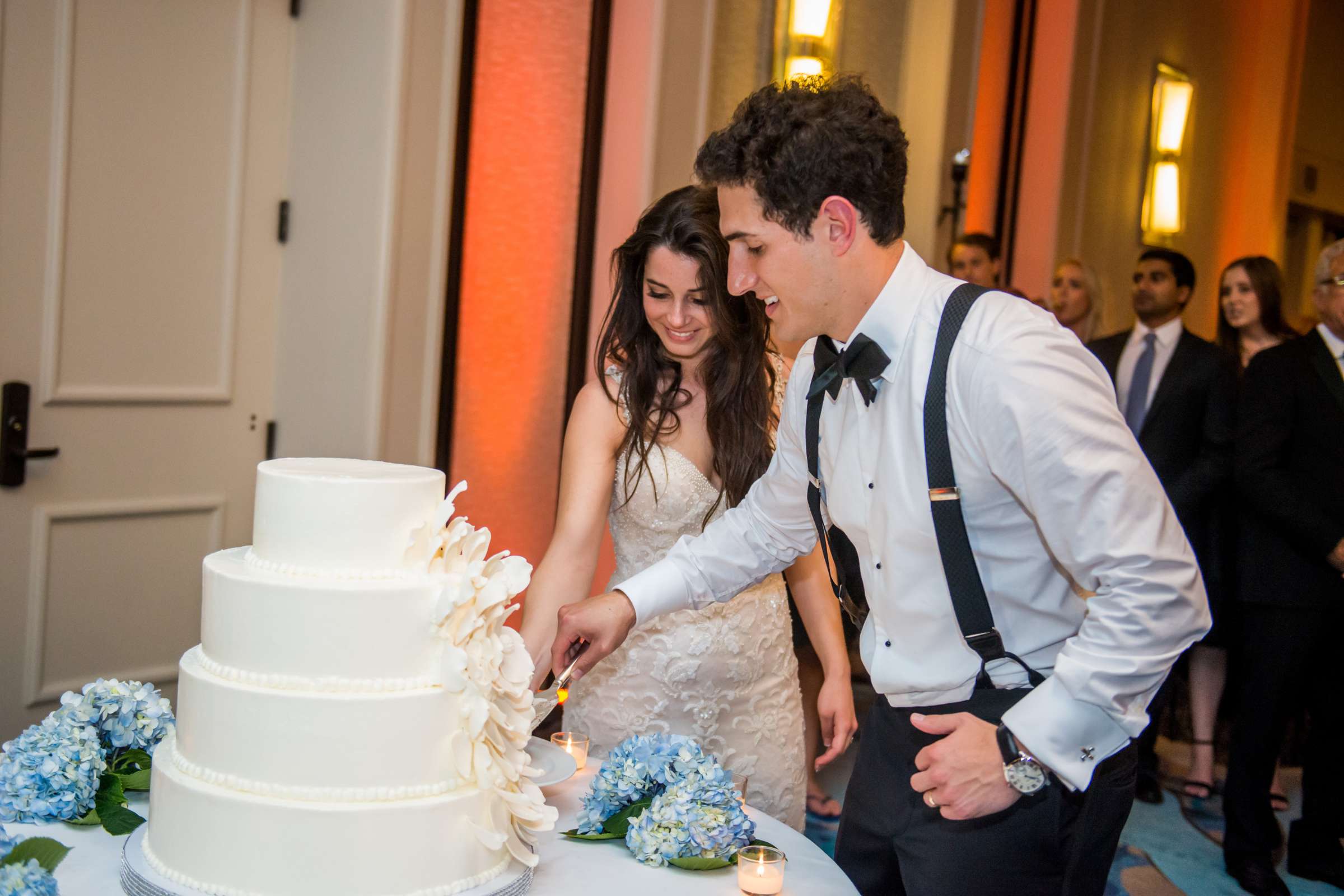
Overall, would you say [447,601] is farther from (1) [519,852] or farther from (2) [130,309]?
(2) [130,309]

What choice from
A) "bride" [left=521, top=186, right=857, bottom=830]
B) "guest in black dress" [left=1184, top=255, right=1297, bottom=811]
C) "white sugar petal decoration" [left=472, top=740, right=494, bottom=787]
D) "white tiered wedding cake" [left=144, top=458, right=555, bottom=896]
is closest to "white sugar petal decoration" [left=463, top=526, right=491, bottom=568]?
"white tiered wedding cake" [left=144, top=458, right=555, bottom=896]

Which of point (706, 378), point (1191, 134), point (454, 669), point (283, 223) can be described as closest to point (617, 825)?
point (454, 669)

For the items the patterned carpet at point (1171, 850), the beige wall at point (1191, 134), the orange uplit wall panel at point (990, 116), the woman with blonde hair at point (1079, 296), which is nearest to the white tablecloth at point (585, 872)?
the patterned carpet at point (1171, 850)

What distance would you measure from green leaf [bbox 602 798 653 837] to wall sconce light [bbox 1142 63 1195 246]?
6.98 metres

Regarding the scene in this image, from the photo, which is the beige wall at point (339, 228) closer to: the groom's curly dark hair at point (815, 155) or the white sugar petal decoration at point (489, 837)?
the groom's curly dark hair at point (815, 155)

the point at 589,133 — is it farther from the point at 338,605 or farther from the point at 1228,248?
the point at 1228,248

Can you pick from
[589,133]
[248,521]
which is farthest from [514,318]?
[248,521]

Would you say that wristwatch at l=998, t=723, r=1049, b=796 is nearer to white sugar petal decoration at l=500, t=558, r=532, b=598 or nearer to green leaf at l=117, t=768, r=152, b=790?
white sugar petal decoration at l=500, t=558, r=532, b=598

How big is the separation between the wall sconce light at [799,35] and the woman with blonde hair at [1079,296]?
5.20ft

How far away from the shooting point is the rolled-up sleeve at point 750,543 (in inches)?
83.8

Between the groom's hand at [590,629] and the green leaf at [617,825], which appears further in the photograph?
the groom's hand at [590,629]

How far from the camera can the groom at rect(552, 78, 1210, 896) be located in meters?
1.55

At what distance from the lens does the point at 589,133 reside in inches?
181

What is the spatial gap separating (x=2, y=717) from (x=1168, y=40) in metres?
7.50
